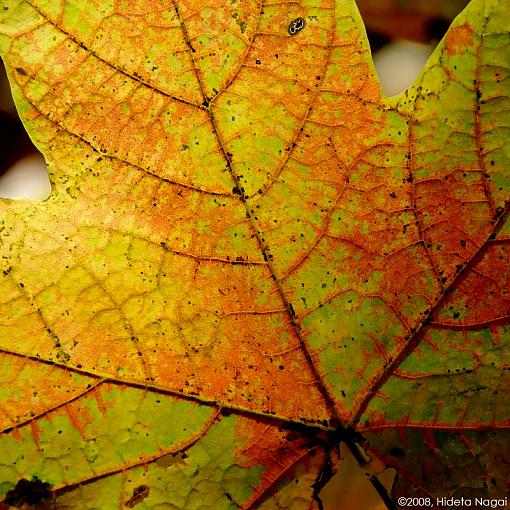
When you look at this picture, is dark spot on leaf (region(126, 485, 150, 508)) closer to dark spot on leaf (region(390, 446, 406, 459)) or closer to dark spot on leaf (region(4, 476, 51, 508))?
dark spot on leaf (region(4, 476, 51, 508))

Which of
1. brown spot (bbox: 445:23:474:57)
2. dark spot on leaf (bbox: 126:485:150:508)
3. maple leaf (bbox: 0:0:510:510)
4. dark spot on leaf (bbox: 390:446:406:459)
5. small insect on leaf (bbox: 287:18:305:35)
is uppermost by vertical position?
small insect on leaf (bbox: 287:18:305:35)

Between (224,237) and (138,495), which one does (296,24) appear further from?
(138,495)

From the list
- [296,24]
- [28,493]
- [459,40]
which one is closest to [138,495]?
[28,493]

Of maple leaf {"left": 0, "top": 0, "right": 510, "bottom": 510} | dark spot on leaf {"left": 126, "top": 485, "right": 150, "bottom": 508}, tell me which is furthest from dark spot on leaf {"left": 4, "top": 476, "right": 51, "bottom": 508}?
dark spot on leaf {"left": 126, "top": 485, "right": 150, "bottom": 508}

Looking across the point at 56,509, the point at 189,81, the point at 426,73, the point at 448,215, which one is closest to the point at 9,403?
the point at 56,509

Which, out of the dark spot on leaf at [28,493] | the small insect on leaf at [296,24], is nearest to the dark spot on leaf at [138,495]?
the dark spot on leaf at [28,493]

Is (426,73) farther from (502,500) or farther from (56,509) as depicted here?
(56,509)

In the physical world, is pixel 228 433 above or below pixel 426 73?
below
